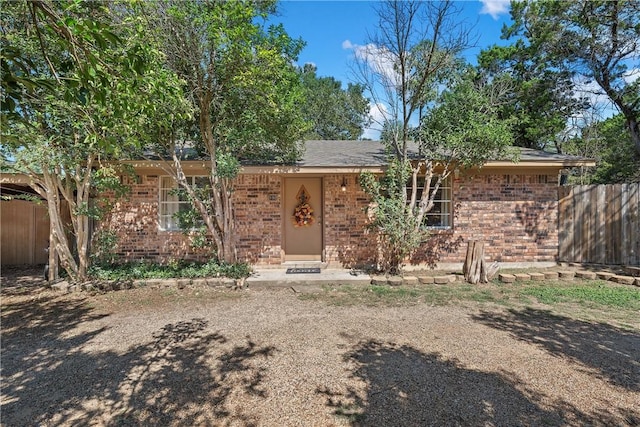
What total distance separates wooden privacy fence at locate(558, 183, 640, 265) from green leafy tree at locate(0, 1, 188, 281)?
29.5 ft

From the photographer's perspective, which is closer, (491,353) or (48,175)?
(491,353)

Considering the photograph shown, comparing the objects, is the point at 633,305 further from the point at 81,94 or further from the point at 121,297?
the point at 121,297

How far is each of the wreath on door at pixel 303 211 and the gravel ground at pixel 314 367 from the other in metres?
3.57

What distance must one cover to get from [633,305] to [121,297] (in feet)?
27.3

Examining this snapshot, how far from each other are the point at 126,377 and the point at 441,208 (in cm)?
736

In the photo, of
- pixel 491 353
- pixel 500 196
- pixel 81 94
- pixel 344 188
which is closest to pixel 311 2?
pixel 344 188

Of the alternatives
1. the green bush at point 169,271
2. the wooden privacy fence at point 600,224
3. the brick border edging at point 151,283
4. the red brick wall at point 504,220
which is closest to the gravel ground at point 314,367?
the brick border edging at point 151,283

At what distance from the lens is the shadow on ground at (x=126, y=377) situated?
2633mm

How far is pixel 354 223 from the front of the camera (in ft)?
27.2

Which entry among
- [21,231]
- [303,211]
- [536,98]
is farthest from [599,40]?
[21,231]

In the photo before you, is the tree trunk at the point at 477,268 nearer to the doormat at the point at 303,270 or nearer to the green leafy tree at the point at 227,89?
the doormat at the point at 303,270

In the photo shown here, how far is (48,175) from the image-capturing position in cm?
630

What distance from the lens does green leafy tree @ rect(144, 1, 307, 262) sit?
18.7ft

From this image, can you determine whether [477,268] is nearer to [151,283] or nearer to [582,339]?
[582,339]
